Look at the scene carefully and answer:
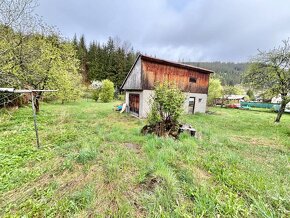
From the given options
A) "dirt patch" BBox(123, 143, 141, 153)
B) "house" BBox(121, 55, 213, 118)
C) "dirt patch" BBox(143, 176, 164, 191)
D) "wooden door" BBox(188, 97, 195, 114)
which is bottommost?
"dirt patch" BBox(123, 143, 141, 153)

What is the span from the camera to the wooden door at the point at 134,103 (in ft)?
41.6

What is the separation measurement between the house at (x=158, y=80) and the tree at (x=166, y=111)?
11.6 feet

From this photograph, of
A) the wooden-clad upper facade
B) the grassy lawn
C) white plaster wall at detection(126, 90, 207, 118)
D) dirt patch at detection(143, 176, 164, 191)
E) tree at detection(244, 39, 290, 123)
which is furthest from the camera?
white plaster wall at detection(126, 90, 207, 118)

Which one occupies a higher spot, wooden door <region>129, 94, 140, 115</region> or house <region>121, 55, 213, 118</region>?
house <region>121, 55, 213, 118</region>

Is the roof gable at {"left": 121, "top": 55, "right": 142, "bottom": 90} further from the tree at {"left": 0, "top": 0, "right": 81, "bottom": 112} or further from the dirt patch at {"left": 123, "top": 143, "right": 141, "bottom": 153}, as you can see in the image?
the dirt patch at {"left": 123, "top": 143, "right": 141, "bottom": 153}

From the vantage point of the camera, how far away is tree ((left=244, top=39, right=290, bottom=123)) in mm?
10180

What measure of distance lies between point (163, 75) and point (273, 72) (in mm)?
7954

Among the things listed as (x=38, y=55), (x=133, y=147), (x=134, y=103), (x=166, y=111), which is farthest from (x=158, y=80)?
(x=38, y=55)

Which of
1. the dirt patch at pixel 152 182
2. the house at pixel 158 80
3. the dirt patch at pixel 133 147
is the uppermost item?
the house at pixel 158 80

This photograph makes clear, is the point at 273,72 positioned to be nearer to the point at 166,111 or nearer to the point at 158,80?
the point at 158,80

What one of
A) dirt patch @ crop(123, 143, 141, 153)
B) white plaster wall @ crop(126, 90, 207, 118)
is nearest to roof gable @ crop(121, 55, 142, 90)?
white plaster wall @ crop(126, 90, 207, 118)

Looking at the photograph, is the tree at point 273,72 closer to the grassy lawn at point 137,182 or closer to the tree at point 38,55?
the grassy lawn at point 137,182

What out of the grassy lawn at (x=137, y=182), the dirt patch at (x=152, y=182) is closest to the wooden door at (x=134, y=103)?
the grassy lawn at (x=137, y=182)

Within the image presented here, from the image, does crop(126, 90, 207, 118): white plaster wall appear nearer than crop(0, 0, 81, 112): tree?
No
